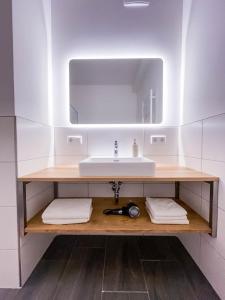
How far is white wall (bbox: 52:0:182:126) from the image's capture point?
66.3 inches

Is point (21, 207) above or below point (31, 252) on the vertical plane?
above

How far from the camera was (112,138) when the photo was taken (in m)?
1.75

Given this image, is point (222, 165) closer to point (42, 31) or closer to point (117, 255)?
point (117, 255)

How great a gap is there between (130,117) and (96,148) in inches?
17.5

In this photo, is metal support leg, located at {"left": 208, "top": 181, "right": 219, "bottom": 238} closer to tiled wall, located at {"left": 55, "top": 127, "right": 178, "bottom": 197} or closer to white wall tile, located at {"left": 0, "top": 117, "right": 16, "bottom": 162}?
tiled wall, located at {"left": 55, "top": 127, "right": 178, "bottom": 197}

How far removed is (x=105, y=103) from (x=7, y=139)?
3.05ft

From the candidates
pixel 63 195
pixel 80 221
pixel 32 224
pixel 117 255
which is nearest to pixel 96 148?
pixel 63 195

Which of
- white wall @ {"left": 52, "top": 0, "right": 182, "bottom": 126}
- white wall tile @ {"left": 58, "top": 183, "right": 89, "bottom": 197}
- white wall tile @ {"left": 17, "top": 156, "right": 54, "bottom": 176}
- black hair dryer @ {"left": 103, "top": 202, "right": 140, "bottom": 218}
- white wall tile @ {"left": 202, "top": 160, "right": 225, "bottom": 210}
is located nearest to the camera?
white wall tile @ {"left": 202, "top": 160, "right": 225, "bottom": 210}

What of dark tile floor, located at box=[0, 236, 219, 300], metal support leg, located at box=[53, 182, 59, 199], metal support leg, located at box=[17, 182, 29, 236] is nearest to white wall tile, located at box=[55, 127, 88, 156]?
metal support leg, located at box=[53, 182, 59, 199]

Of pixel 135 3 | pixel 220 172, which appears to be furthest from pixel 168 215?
pixel 135 3

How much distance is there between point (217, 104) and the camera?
3.82ft

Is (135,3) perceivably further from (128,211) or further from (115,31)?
(128,211)

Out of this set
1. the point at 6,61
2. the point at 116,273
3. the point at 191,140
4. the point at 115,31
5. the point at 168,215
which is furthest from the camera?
the point at 115,31

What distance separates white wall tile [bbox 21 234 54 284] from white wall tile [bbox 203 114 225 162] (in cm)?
144
